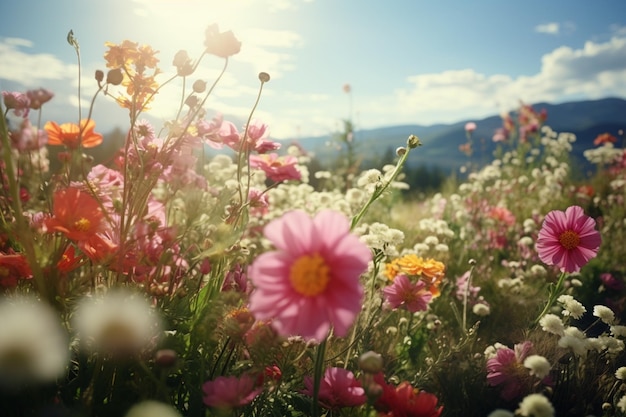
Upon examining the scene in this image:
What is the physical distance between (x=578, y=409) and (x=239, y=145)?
4.47 feet

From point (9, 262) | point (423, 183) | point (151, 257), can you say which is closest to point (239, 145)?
point (151, 257)

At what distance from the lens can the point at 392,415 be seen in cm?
102

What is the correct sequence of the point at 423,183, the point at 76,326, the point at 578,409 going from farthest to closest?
1. the point at 423,183
2. the point at 578,409
3. the point at 76,326

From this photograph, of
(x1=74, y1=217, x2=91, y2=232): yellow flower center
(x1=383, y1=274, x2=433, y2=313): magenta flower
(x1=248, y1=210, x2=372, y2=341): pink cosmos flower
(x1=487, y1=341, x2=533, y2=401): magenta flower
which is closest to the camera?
(x1=248, y1=210, x2=372, y2=341): pink cosmos flower

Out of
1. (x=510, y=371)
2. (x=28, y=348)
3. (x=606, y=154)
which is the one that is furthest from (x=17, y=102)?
(x=606, y=154)

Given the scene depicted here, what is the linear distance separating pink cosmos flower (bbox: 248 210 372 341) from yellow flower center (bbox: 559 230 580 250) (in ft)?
3.41

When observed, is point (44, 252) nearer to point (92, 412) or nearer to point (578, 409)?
point (92, 412)

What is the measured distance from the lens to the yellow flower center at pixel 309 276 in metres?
0.75

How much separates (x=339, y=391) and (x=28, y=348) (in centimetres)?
66

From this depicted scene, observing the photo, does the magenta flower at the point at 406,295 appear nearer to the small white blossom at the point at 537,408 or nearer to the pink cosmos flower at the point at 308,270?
the small white blossom at the point at 537,408

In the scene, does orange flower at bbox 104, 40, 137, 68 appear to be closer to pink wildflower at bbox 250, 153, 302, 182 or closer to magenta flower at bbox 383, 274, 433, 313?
pink wildflower at bbox 250, 153, 302, 182

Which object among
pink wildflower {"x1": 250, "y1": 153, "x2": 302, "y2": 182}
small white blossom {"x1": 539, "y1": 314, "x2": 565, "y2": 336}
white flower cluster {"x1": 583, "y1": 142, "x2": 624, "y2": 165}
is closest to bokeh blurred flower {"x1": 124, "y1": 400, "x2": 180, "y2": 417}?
pink wildflower {"x1": 250, "y1": 153, "x2": 302, "y2": 182}

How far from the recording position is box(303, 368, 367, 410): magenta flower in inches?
41.0

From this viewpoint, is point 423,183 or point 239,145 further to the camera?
point 423,183
